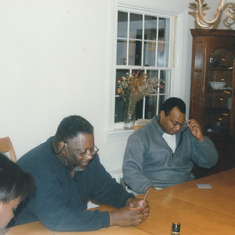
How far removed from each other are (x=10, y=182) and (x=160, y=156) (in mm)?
1757

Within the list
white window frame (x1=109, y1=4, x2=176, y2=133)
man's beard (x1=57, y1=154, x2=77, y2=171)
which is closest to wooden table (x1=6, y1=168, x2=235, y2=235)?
man's beard (x1=57, y1=154, x2=77, y2=171)

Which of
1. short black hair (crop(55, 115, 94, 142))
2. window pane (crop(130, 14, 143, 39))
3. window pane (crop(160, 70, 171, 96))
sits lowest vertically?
short black hair (crop(55, 115, 94, 142))

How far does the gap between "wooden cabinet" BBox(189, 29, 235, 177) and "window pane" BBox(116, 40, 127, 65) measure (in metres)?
0.91

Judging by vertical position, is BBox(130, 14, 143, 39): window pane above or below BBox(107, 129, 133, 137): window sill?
above

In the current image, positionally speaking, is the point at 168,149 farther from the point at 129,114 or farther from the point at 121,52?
the point at 121,52

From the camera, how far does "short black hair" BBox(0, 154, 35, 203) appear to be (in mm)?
1102

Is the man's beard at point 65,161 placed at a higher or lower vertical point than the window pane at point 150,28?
lower

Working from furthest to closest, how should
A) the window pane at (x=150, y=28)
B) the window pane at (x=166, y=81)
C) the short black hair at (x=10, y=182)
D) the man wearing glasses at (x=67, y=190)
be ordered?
1. the window pane at (x=166, y=81)
2. the window pane at (x=150, y=28)
3. the man wearing glasses at (x=67, y=190)
4. the short black hair at (x=10, y=182)

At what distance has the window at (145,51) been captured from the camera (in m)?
3.59

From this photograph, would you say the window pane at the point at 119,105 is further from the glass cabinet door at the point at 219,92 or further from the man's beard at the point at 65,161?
the man's beard at the point at 65,161

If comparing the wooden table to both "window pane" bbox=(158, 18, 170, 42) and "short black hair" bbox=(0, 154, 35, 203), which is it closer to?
"short black hair" bbox=(0, 154, 35, 203)

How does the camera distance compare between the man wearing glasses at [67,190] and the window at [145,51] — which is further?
the window at [145,51]

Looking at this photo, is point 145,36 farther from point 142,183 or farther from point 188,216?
point 188,216

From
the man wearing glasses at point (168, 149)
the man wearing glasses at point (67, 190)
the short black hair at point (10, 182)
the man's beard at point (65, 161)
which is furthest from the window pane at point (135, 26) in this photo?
the short black hair at point (10, 182)
